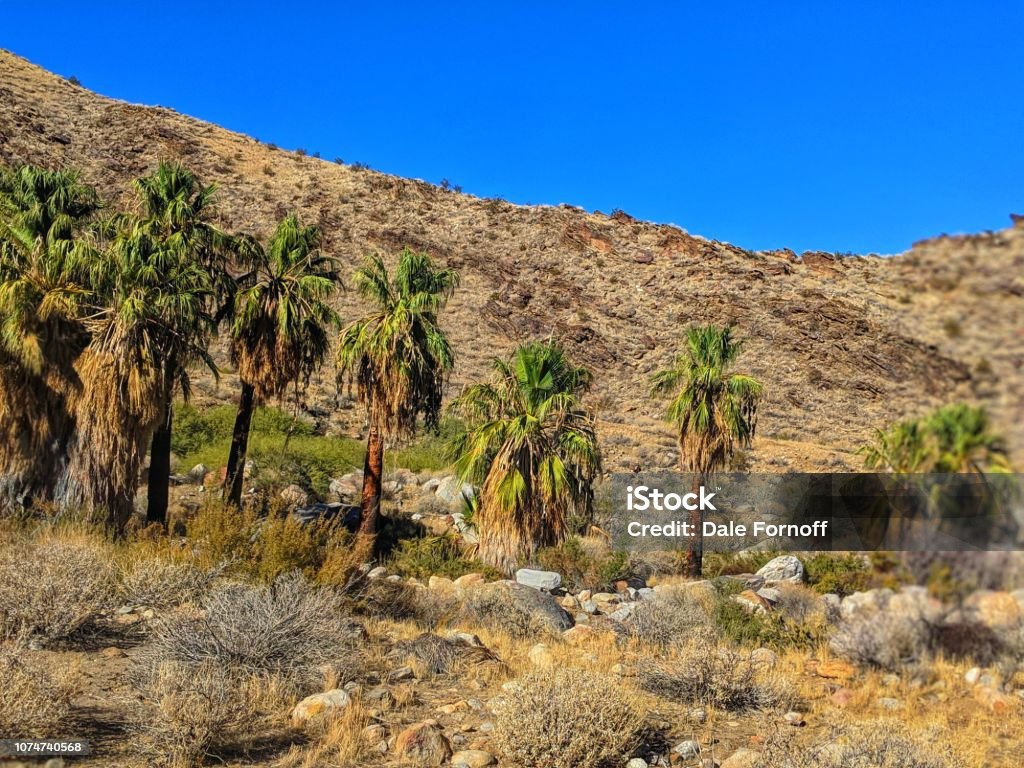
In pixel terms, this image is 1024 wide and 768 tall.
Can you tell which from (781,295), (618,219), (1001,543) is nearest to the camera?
(1001,543)

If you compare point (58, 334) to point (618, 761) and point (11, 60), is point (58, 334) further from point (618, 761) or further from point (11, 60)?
point (11, 60)

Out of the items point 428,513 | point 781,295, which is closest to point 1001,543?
point 428,513

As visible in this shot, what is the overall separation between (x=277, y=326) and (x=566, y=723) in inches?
575

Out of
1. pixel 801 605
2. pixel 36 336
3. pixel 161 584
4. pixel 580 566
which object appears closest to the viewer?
pixel 161 584

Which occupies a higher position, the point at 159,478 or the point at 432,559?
the point at 159,478

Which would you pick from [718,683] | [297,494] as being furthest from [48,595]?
[297,494]

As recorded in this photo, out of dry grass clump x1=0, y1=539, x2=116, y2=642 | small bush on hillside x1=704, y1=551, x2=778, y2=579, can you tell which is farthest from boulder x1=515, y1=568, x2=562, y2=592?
dry grass clump x1=0, y1=539, x2=116, y2=642

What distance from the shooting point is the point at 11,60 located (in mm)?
64562

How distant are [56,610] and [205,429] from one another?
23.0 metres

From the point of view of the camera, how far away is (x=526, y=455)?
1869 centimetres

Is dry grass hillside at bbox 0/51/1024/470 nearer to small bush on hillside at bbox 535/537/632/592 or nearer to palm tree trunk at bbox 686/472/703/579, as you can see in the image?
Result: palm tree trunk at bbox 686/472/703/579

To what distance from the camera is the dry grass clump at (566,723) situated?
24.6 ft

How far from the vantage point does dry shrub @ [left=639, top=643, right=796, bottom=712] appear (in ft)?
32.6

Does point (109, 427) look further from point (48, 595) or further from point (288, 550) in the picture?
point (48, 595)
